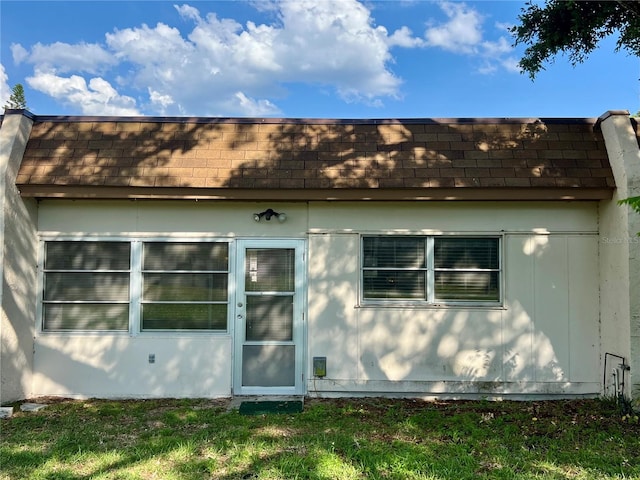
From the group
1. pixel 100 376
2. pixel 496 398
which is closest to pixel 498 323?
pixel 496 398

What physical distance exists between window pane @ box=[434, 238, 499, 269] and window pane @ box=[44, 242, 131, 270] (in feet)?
13.6

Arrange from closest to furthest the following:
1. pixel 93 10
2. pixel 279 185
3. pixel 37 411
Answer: pixel 37 411 < pixel 279 185 < pixel 93 10

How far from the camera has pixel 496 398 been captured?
5664 millimetres

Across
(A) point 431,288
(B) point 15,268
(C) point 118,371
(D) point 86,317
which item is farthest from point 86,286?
(A) point 431,288

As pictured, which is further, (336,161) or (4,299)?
(336,161)

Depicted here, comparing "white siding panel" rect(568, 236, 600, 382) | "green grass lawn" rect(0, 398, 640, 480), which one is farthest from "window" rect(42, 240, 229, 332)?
"white siding panel" rect(568, 236, 600, 382)

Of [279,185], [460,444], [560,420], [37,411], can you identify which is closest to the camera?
[460,444]

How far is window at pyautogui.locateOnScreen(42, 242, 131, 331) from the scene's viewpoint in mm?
5820

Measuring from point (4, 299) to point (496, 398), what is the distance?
20.4 feet

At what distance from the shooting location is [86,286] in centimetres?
585

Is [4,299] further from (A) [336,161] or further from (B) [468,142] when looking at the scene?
(B) [468,142]

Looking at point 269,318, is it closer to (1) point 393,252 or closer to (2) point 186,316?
(2) point 186,316

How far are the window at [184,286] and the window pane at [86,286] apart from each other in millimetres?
317

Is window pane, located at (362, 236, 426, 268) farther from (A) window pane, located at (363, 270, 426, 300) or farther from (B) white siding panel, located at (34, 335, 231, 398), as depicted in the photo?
(B) white siding panel, located at (34, 335, 231, 398)
